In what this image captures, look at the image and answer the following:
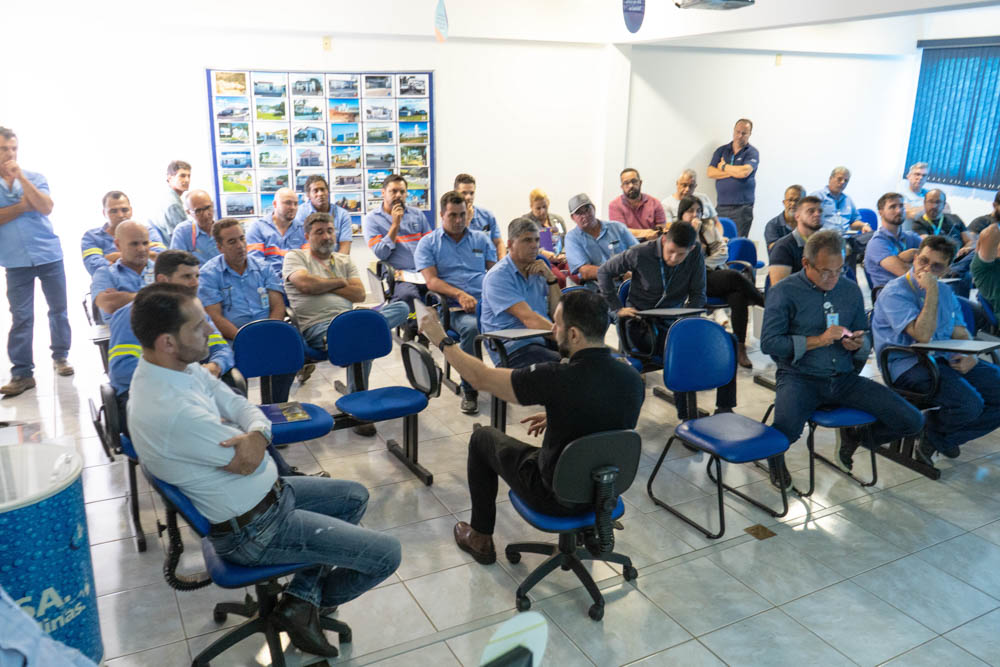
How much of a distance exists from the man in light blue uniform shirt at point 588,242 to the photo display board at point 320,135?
259 centimetres

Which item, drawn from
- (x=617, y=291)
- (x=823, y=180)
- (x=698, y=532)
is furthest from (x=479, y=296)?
(x=823, y=180)

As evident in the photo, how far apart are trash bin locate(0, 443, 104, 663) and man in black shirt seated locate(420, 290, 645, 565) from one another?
132 centimetres

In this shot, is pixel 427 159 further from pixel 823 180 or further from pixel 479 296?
pixel 823 180

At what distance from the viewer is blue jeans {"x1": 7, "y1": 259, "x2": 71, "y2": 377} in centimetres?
511

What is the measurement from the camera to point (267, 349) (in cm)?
388

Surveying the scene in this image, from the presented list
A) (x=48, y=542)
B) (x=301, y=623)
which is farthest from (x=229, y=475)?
(x=301, y=623)

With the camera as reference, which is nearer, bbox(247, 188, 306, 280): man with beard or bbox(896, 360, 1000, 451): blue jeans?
bbox(896, 360, 1000, 451): blue jeans

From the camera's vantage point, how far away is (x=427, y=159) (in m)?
7.86

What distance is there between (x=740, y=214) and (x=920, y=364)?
5206 millimetres

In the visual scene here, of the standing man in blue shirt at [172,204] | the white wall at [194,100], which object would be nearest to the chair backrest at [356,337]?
the standing man in blue shirt at [172,204]

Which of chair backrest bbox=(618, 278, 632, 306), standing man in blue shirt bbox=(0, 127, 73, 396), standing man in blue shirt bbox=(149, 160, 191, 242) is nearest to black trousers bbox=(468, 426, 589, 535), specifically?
chair backrest bbox=(618, 278, 632, 306)

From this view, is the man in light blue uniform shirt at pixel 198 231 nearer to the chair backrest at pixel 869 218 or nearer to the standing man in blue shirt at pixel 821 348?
the standing man in blue shirt at pixel 821 348

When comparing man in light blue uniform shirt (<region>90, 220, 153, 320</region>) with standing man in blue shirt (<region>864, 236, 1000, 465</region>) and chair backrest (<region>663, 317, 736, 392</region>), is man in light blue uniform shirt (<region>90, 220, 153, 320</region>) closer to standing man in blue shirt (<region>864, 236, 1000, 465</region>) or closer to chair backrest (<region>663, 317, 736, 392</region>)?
chair backrest (<region>663, 317, 736, 392</region>)

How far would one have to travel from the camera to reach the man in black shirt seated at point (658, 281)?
458cm
